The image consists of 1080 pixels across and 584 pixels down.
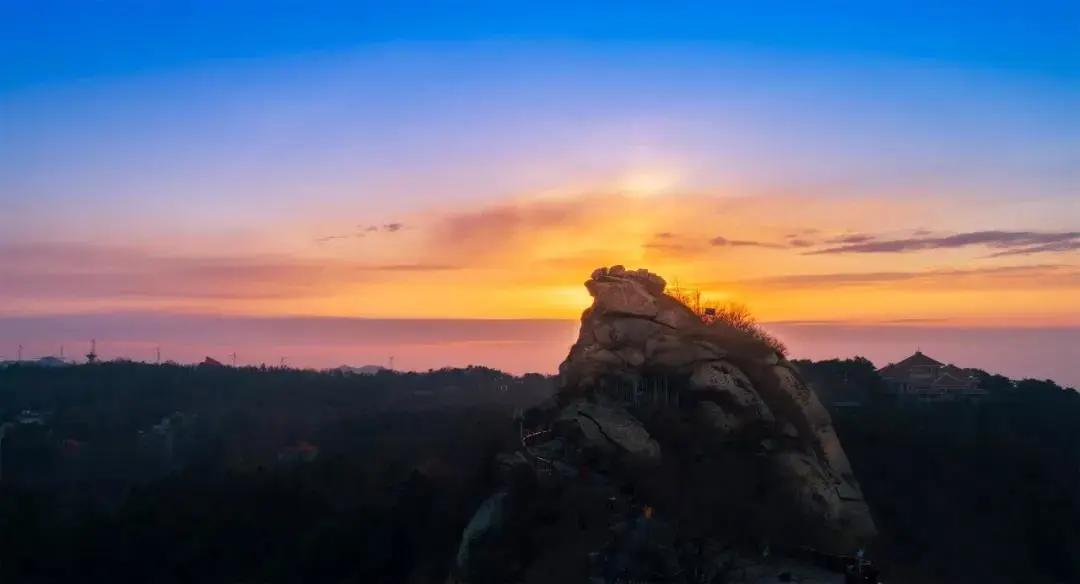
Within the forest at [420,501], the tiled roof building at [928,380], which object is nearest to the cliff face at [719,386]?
the forest at [420,501]

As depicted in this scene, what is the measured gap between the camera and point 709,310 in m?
30.8

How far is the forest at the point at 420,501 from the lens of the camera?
27453 mm

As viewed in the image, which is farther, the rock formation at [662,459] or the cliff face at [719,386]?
the cliff face at [719,386]

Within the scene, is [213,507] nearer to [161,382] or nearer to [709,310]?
[709,310]

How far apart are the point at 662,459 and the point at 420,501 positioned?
7586 mm

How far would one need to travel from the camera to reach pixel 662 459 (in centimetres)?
2408

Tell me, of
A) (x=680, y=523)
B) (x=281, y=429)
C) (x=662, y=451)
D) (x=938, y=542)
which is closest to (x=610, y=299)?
(x=662, y=451)

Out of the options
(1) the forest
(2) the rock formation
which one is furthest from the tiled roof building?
(2) the rock formation

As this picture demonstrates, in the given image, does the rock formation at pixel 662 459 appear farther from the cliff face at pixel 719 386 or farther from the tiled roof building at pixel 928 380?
the tiled roof building at pixel 928 380

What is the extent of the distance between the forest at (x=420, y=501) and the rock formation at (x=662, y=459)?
6.02ft

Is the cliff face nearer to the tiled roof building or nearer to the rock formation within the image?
the rock formation

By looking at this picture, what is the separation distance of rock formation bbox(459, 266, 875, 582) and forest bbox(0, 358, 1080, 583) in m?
1.83

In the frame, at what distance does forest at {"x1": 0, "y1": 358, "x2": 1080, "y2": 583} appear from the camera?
27.5 metres

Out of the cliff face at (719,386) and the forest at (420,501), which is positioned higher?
the cliff face at (719,386)
